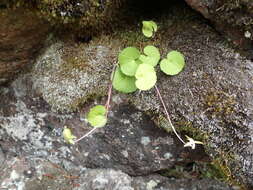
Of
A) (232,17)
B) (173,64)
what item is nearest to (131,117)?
(173,64)

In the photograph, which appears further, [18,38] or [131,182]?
[131,182]

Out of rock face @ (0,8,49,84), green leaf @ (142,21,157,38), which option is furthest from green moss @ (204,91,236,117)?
rock face @ (0,8,49,84)

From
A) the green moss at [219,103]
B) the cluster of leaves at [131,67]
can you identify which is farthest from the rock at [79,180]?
the green moss at [219,103]

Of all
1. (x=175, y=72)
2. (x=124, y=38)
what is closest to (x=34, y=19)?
(x=124, y=38)

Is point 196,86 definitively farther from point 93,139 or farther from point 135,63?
point 93,139

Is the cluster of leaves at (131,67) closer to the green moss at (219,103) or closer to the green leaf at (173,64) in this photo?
the green leaf at (173,64)
